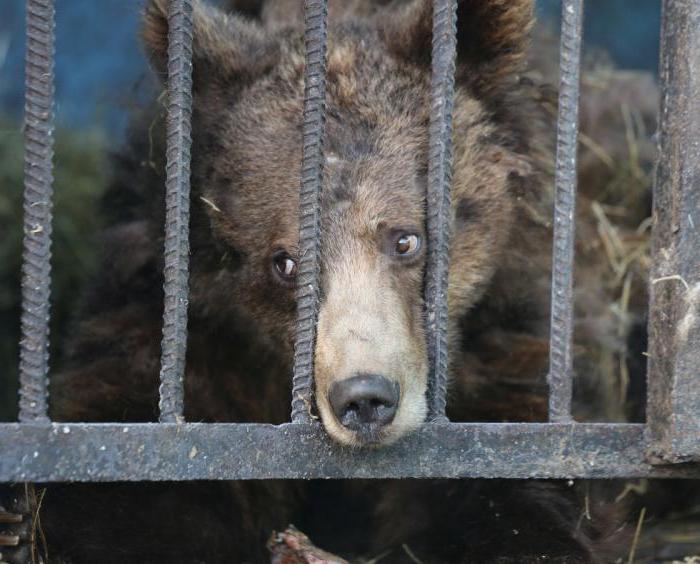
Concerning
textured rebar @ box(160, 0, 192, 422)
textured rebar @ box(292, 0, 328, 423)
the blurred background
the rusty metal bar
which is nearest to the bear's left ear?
the rusty metal bar

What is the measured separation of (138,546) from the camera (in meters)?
3.30

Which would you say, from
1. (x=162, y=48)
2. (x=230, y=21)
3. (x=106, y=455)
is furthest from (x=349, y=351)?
(x=230, y=21)

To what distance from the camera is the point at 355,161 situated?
10.5 feet

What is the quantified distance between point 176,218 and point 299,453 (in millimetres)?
656

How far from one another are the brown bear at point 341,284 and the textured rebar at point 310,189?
0.06m

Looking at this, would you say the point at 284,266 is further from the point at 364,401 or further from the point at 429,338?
the point at 364,401

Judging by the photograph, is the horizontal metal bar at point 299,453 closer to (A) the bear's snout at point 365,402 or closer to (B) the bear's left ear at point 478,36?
(A) the bear's snout at point 365,402

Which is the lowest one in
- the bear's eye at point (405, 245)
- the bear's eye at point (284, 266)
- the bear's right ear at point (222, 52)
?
the bear's eye at point (284, 266)

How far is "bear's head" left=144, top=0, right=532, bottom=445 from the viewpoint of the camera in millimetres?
3115

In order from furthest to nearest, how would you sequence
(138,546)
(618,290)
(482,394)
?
(618,290) → (482,394) → (138,546)

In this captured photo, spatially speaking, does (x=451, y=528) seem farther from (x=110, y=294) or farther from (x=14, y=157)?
(x=14, y=157)

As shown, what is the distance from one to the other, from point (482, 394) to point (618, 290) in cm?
148

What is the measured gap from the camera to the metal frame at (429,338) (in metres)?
2.52

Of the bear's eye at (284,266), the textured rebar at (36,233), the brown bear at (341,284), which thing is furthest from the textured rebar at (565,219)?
the textured rebar at (36,233)
